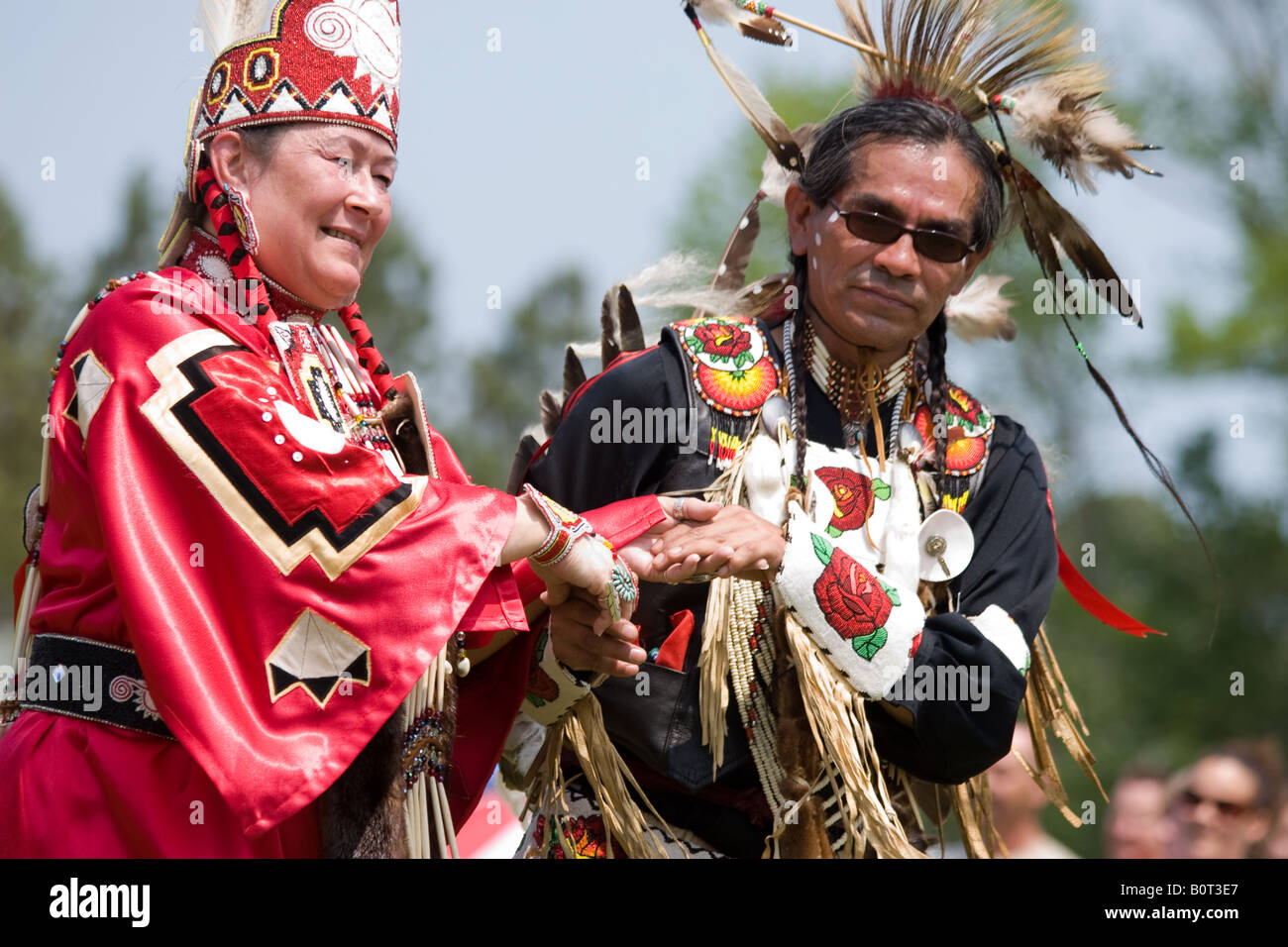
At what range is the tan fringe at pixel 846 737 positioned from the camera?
109 inches

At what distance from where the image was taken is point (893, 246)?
118 inches

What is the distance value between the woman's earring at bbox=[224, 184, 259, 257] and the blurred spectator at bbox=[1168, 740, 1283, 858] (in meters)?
3.01

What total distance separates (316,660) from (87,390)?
539 millimetres

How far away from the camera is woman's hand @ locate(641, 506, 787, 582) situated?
2650 mm

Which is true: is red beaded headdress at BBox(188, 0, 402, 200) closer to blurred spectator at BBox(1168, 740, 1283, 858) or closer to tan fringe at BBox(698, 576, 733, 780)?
tan fringe at BBox(698, 576, 733, 780)

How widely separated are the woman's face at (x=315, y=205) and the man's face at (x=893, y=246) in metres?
0.98

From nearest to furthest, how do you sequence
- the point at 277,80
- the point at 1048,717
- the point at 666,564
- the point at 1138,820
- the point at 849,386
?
the point at 277,80 → the point at 666,564 → the point at 849,386 → the point at 1048,717 → the point at 1138,820

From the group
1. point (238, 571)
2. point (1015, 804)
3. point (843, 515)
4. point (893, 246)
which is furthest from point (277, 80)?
point (1015, 804)

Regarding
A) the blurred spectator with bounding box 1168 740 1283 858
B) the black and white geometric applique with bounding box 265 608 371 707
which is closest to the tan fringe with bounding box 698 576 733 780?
the black and white geometric applique with bounding box 265 608 371 707

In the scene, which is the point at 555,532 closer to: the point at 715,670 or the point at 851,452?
A: the point at 715,670

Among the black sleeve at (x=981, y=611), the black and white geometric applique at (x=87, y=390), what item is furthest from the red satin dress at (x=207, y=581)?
the black sleeve at (x=981, y=611)
